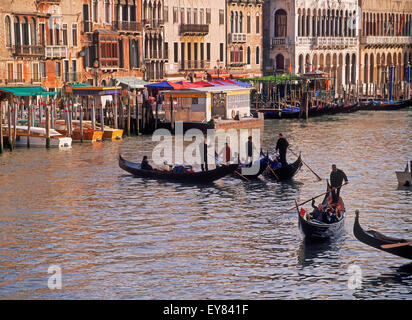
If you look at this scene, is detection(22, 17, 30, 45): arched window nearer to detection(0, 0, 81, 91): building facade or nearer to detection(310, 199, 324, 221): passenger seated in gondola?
detection(0, 0, 81, 91): building facade

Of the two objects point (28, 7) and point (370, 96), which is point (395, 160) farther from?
point (370, 96)

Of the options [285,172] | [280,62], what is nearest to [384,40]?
[280,62]

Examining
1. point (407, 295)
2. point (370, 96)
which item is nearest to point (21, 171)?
point (407, 295)

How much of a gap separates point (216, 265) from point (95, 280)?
2739mm

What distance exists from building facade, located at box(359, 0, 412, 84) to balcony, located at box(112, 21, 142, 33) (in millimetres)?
32929

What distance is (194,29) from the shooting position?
67875mm

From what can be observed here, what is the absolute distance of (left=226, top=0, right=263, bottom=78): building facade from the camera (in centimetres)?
7281

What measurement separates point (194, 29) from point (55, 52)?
15.0 m

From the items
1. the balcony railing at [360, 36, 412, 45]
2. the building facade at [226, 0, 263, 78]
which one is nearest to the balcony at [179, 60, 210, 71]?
the building facade at [226, 0, 263, 78]

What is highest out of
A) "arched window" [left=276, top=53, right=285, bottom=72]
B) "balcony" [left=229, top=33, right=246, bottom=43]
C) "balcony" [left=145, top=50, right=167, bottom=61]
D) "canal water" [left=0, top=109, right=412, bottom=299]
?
"balcony" [left=229, top=33, right=246, bottom=43]

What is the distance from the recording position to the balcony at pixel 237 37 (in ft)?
237

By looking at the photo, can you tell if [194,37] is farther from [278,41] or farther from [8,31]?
[8,31]

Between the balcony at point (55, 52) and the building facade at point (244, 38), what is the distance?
18.8 metres

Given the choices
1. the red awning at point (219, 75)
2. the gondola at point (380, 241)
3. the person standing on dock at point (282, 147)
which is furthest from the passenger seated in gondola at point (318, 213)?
the red awning at point (219, 75)
